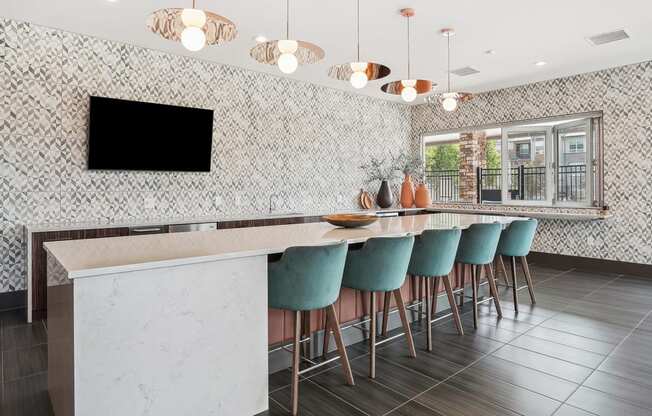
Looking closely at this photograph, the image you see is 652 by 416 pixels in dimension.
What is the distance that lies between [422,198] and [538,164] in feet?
6.27

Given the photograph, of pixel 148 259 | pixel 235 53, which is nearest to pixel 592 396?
pixel 148 259

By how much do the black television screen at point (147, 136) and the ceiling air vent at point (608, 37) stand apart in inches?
172

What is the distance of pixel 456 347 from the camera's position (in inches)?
120

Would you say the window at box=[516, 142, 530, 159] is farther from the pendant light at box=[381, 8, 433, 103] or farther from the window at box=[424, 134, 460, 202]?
the pendant light at box=[381, 8, 433, 103]

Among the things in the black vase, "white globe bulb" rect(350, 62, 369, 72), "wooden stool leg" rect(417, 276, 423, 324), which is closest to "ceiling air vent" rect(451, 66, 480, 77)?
the black vase

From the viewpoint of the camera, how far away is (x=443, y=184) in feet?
26.4

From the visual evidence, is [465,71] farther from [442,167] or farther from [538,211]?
[442,167]

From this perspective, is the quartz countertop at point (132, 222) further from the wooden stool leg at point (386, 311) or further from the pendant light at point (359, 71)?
the pendant light at point (359, 71)

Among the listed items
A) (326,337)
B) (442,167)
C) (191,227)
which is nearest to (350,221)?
(326,337)

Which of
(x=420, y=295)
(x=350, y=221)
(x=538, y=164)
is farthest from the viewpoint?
(x=538, y=164)

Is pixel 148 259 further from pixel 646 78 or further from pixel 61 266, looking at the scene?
pixel 646 78

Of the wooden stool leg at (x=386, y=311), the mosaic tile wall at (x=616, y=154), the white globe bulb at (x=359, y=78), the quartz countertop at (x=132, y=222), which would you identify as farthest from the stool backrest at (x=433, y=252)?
the mosaic tile wall at (x=616, y=154)

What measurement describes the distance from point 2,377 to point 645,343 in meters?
4.49

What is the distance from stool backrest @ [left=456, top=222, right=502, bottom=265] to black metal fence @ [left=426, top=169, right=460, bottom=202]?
4.56 meters
